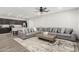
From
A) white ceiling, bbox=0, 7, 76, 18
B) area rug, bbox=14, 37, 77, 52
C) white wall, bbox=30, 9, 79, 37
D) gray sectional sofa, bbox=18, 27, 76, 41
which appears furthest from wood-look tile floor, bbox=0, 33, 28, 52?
white wall, bbox=30, 9, 79, 37

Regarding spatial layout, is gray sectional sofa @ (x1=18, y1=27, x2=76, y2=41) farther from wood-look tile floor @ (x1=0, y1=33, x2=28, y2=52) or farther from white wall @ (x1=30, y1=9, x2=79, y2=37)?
wood-look tile floor @ (x1=0, y1=33, x2=28, y2=52)

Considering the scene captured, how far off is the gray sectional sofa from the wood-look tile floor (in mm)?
302

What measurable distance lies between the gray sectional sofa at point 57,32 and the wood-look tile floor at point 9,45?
11.9 inches

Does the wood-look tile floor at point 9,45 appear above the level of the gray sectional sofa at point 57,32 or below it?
below

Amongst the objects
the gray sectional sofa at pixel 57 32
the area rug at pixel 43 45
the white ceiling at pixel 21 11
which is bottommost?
the area rug at pixel 43 45

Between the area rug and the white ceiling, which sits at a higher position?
the white ceiling

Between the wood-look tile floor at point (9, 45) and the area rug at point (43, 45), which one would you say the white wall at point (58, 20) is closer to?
the area rug at point (43, 45)

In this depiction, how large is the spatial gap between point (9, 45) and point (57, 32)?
4.57 feet

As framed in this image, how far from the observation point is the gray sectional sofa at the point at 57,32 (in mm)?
1643

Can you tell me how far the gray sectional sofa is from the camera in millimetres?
1643

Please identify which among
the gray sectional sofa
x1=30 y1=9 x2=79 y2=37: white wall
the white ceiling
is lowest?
the gray sectional sofa

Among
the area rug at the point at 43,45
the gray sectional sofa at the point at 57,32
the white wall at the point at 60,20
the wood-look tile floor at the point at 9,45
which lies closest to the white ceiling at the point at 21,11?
the white wall at the point at 60,20

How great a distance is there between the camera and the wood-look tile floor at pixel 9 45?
1642 millimetres
